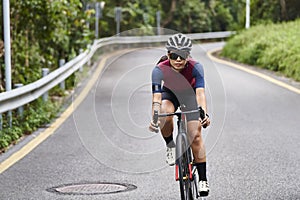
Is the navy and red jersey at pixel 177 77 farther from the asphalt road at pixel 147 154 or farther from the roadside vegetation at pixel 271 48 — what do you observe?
the roadside vegetation at pixel 271 48

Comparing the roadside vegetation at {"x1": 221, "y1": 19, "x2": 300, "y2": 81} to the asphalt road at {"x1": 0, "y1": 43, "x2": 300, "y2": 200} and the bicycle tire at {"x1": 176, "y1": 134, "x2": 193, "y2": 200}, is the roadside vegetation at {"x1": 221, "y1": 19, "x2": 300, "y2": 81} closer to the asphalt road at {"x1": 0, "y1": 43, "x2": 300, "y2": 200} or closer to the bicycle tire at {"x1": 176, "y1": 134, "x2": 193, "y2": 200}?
the asphalt road at {"x1": 0, "y1": 43, "x2": 300, "y2": 200}

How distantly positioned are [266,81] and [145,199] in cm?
1363

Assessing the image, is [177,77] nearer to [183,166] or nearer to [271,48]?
[183,166]

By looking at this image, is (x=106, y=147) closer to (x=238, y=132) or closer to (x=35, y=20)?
(x=238, y=132)

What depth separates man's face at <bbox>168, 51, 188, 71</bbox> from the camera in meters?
6.28

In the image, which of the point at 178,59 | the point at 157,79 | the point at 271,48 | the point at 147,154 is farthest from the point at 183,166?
the point at 271,48

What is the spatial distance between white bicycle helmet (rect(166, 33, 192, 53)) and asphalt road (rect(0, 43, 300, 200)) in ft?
1.77

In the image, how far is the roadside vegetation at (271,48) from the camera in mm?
22447

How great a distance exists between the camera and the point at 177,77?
646cm

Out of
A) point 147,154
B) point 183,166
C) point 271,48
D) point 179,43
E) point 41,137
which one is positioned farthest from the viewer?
point 271,48

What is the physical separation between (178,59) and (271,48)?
1981 centimetres

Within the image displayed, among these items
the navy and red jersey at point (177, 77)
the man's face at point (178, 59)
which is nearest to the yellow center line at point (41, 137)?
the navy and red jersey at point (177, 77)

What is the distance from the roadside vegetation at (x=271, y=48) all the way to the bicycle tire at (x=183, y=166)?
14.5 m

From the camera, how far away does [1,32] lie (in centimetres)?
1560
